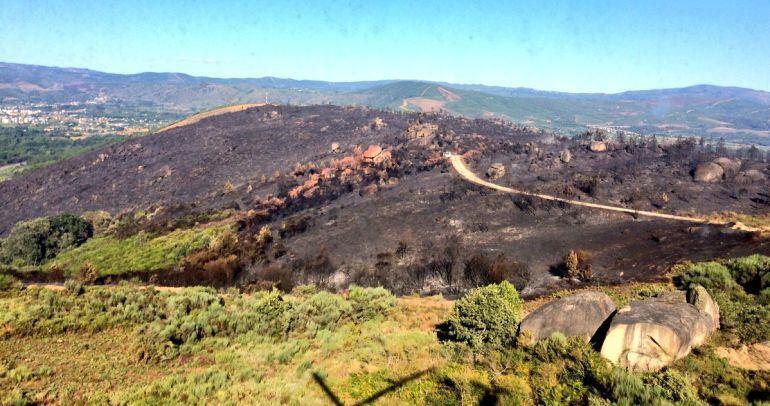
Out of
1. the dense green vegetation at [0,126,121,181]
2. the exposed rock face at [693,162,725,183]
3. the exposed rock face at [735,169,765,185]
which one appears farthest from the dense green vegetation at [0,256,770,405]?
the dense green vegetation at [0,126,121,181]

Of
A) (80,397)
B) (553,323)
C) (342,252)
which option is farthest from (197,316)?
(342,252)

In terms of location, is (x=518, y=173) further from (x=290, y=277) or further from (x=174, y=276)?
(x=174, y=276)

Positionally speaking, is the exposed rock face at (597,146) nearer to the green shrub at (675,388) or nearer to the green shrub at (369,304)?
the green shrub at (369,304)

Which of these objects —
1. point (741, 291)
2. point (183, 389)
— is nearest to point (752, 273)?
point (741, 291)

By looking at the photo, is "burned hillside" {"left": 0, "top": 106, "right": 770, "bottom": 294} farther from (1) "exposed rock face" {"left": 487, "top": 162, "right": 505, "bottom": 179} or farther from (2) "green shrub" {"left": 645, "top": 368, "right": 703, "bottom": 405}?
(2) "green shrub" {"left": 645, "top": 368, "right": 703, "bottom": 405}

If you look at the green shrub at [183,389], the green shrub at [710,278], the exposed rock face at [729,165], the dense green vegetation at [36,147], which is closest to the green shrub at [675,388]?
the green shrub at [710,278]

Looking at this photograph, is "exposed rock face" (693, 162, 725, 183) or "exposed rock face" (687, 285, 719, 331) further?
"exposed rock face" (693, 162, 725, 183)
